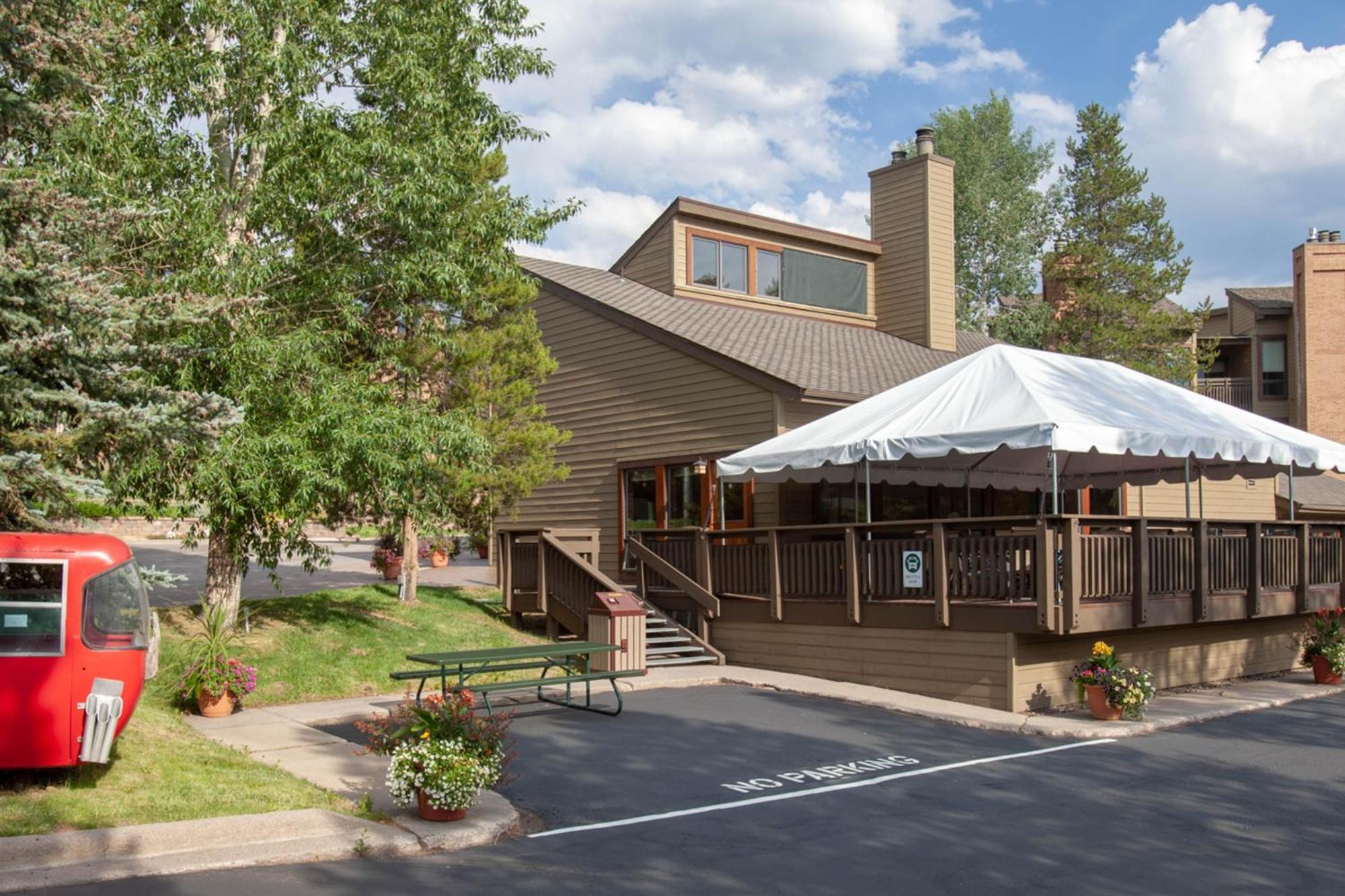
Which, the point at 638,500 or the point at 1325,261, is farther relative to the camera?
the point at 1325,261

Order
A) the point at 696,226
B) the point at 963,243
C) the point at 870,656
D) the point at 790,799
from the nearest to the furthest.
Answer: the point at 790,799 → the point at 870,656 → the point at 696,226 → the point at 963,243

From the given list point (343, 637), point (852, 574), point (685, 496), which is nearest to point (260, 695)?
point (343, 637)

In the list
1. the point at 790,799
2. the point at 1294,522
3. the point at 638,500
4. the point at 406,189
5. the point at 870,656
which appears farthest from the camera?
the point at 638,500

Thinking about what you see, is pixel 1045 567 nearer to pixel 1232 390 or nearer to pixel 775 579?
pixel 775 579

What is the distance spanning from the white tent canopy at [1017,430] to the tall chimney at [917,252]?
6.35 meters

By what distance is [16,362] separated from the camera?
9438mm

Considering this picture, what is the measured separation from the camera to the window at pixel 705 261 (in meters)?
23.3

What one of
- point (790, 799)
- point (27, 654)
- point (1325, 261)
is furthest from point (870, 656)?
point (1325, 261)

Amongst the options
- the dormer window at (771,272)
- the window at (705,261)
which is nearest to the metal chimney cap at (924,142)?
the dormer window at (771,272)

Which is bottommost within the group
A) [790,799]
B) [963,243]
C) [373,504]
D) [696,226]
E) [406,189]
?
[790,799]

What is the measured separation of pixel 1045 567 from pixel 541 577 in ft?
27.1

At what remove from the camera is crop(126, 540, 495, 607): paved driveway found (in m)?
21.4

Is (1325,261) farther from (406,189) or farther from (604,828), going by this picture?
(604,828)

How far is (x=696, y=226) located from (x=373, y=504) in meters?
10.6
